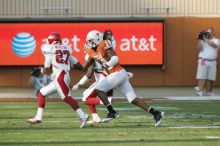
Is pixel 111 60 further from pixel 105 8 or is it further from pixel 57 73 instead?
pixel 105 8

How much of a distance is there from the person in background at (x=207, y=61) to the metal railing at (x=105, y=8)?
2288mm

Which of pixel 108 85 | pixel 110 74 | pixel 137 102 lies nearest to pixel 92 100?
pixel 108 85

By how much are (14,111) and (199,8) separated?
9.71 metres

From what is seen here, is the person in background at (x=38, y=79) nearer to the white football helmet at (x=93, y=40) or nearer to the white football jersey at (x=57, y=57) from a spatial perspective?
the white football helmet at (x=93, y=40)

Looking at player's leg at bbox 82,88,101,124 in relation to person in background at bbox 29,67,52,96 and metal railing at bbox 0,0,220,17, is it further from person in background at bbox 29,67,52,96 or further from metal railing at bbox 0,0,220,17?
metal railing at bbox 0,0,220,17

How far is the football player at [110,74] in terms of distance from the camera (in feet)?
50.6

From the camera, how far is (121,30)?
1059 inches

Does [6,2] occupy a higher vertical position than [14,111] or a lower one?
higher

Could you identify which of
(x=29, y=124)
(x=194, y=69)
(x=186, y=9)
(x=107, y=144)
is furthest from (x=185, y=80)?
(x=107, y=144)

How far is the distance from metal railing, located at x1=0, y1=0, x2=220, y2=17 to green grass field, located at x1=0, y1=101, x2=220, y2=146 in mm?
7352

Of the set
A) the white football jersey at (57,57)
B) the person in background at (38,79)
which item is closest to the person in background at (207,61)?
the person in background at (38,79)

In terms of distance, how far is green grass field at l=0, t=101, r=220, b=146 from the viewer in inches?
495

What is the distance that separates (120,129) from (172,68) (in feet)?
42.3

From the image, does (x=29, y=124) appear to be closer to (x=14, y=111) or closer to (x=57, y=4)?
(x=14, y=111)
